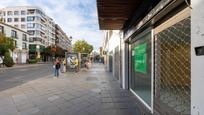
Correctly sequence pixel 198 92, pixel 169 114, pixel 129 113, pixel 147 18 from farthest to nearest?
pixel 129 113 < pixel 147 18 < pixel 169 114 < pixel 198 92

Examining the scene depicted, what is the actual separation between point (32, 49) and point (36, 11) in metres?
13.3

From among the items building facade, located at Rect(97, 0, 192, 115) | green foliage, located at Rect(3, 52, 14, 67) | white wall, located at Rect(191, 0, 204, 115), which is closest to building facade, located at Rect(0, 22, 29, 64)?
green foliage, located at Rect(3, 52, 14, 67)

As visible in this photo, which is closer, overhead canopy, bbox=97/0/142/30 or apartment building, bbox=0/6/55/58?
overhead canopy, bbox=97/0/142/30

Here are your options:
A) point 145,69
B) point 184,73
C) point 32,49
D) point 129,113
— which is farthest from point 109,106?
point 32,49

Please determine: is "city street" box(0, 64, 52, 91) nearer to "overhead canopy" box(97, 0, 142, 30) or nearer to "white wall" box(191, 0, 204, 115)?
"overhead canopy" box(97, 0, 142, 30)

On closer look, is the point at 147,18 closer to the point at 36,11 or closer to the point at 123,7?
the point at 123,7

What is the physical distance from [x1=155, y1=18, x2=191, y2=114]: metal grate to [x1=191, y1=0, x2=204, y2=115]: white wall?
0.63 m

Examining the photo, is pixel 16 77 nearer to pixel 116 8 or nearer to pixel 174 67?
pixel 116 8

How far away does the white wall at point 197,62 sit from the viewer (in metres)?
2.81

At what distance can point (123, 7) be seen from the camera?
25.1 ft

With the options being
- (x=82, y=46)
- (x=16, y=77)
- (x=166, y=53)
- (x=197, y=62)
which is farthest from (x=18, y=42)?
(x=197, y=62)

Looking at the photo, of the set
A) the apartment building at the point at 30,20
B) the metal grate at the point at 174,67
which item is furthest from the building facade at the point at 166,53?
the apartment building at the point at 30,20

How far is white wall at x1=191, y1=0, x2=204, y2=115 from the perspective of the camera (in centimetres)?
281

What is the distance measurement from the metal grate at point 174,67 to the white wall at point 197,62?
63 cm
